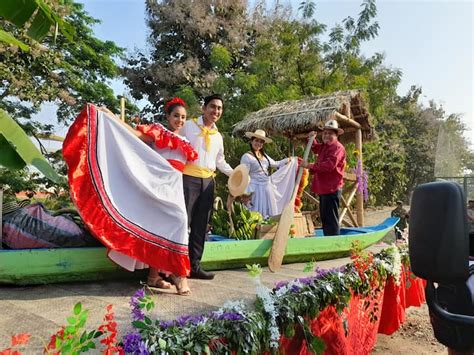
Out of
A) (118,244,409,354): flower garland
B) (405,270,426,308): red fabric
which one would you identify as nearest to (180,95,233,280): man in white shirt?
(118,244,409,354): flower garland

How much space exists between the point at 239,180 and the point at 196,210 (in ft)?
3.73

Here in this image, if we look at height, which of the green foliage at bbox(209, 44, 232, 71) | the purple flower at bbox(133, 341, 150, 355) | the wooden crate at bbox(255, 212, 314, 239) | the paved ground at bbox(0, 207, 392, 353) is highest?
the green foliage at bbox(209, 44, 232, 71)

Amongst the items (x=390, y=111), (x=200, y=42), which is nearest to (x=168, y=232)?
(x=200, y=42)

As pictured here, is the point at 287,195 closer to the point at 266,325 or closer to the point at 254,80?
the point at 266,325

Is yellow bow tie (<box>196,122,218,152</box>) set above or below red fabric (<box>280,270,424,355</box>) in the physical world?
above

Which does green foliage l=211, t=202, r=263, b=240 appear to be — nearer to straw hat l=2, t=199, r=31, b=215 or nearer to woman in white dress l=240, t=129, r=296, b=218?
woman in white dress l=240, t=129, r=296, b=218

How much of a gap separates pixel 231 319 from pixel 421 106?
28195 millimetres

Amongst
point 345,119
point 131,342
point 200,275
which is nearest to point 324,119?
point 345,119

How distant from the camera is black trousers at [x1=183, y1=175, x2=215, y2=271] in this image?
3.22m

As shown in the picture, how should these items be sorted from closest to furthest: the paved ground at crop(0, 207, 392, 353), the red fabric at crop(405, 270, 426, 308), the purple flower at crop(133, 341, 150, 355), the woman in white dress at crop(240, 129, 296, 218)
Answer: the purple flower at crop(133, 341, 150, 355), the paved ground at crop(0, 207, 392, 353), the red fabric at crop(405, 270, 426, 308), the woman in white dress at crop(240, 129, 296, 218)

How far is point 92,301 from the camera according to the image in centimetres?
245

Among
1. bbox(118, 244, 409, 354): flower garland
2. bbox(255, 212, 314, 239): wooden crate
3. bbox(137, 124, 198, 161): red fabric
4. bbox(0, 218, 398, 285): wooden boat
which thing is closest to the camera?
bbox(118, 244, 409, 354): flower garland

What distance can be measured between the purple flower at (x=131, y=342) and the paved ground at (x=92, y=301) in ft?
0.88

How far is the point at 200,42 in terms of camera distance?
14.9 m
